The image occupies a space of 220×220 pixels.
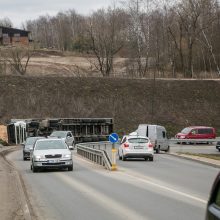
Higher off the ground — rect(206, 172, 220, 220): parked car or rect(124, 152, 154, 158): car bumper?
rect(206, 172, 220, 220): parked car

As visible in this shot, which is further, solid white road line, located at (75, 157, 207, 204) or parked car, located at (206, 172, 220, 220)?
solid white road line, located at (75, 157, 207, 204)

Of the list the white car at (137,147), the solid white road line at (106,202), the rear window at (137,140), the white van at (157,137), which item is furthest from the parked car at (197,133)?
the solid white road line at (106,202)

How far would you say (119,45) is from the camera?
116062 mm

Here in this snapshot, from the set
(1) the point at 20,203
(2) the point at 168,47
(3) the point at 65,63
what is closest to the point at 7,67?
(3) the point at 65,63

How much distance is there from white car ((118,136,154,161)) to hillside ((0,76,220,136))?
145ft

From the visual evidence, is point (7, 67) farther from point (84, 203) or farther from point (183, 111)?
point (84, 203)

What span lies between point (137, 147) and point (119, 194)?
59.6 ft

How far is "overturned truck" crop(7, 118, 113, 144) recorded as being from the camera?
6088cm

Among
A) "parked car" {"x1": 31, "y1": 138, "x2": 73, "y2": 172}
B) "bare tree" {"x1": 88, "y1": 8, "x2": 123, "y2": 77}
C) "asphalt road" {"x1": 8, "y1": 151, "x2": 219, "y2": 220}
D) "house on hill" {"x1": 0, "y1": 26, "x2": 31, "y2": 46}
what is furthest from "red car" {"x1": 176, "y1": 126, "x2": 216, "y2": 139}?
"house on hill" {"x1": 0, "y1": 26, "x2": 31, "y2": 46}

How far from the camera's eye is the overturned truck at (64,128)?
2397 inches

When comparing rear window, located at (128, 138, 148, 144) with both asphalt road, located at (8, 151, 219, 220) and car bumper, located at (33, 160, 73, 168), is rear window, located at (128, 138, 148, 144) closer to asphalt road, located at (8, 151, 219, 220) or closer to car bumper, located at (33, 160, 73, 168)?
car bumper, located at (33, 160, 73, 168)

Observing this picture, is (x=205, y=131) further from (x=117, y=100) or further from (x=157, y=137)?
(x=117, y=100)

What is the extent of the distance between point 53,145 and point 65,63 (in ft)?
330

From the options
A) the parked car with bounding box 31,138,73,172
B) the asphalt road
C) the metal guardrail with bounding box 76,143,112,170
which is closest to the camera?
the asphalt road
